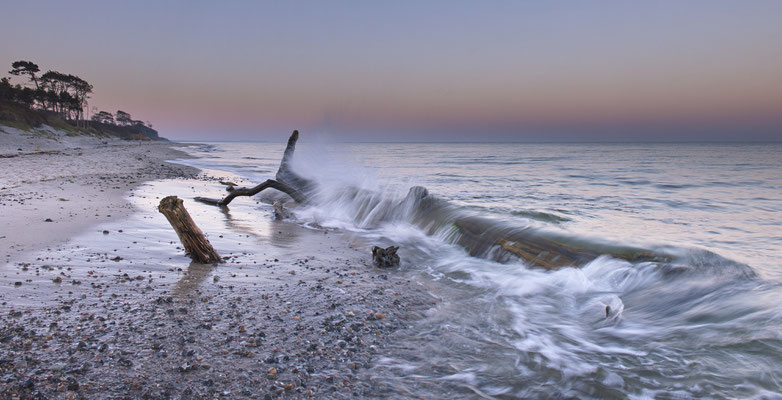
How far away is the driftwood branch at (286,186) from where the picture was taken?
11273mm

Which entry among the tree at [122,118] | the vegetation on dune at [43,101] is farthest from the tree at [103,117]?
the vegetation on dune at [43,101]

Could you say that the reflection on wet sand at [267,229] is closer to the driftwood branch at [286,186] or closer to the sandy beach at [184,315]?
the sandy beach at [184,315]

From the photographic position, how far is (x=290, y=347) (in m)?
3.18

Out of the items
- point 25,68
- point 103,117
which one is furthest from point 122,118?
point 25,68

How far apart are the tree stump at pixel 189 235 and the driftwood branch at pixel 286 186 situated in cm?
557

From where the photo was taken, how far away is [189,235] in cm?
555

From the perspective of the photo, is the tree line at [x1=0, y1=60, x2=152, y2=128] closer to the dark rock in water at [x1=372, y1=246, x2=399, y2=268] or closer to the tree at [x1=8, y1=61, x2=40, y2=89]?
the tree at [x1=8, y1=61, x2=40, y2=89]

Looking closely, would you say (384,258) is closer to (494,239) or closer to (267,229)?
(494,239)

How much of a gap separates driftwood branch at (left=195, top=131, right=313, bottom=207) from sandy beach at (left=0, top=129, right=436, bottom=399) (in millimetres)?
4086

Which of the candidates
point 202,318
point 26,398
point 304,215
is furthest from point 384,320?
point 304,215

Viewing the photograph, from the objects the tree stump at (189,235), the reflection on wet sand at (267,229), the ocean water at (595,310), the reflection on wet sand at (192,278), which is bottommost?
the ocean water at (595,310)

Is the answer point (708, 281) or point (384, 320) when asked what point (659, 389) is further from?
point (708, 281)

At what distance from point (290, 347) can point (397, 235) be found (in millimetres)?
5751

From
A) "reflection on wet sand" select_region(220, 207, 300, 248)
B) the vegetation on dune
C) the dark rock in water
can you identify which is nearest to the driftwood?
the dark rock in water
